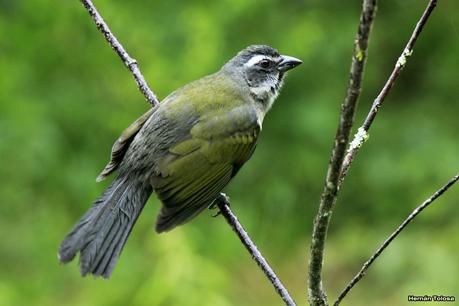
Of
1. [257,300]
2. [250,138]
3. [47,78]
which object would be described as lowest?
[257,300]

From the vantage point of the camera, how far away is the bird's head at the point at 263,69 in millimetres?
5078

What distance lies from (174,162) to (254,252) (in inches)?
45.2

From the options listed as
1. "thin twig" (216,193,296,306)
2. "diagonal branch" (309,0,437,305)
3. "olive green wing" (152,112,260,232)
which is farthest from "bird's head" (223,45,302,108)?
"diagonal branch" (309,0,437,305)

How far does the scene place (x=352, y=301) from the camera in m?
7.14

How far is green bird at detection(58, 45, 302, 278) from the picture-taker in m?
3.79

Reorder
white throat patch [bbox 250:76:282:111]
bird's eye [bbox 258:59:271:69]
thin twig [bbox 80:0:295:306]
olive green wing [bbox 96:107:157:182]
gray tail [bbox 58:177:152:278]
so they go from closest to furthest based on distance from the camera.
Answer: thin twig [bbox 80:0:295:306]
gray tail [bbox 58:177:152:278]
olive green wing [bbox 96:107:157:182]
white throat patch [bbox 250:76:282:111]
bird's eye [bbox 258:59:271:69]

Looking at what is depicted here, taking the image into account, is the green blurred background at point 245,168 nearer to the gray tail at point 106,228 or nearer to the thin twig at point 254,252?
the gray tail at point 106,228

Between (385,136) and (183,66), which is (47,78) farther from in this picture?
(385,136)

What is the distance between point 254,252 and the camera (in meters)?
3.23

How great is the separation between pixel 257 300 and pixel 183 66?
2.30m

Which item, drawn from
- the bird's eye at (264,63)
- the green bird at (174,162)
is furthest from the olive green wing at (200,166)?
Answer: the bird's eye at (264,63)

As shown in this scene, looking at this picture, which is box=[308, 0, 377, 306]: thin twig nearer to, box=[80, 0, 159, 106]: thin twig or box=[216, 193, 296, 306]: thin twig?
box=[216, 193, 296, 306]: thin twig

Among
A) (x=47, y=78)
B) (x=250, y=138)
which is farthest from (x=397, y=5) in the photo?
(x=250, y=138)

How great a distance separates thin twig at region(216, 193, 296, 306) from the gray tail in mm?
464
